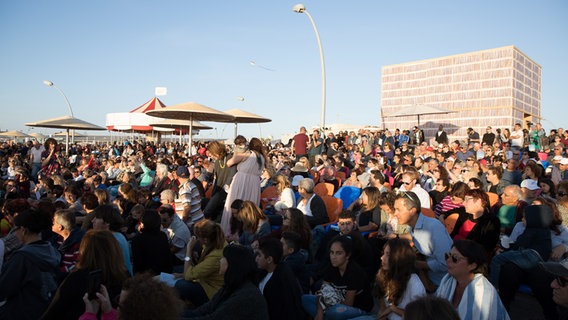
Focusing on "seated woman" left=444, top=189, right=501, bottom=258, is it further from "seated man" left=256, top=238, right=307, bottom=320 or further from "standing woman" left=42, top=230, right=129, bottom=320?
"standing woman" left=42, top=230, right=129, bottom=320

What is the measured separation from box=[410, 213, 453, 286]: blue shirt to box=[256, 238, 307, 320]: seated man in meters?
1.50

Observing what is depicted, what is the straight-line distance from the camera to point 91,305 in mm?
2812

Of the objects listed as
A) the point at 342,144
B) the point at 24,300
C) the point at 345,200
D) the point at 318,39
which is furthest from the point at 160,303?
the point at 342,144

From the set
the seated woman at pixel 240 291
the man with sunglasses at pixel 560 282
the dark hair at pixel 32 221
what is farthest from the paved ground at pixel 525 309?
the dark hair at pixel 32 221

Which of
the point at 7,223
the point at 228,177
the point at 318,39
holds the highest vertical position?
the point at 318,39

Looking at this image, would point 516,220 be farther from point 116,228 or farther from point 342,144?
point 342,144

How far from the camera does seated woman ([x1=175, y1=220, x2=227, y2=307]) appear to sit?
14.5 feet

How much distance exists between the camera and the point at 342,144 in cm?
1988

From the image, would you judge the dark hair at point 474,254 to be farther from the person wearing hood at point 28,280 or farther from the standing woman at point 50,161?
the standing woman at point 50,161

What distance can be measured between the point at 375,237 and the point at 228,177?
3.18m

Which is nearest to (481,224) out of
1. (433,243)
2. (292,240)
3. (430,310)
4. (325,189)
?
(433,243)

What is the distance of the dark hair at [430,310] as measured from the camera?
198 cm

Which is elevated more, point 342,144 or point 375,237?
point 342,144

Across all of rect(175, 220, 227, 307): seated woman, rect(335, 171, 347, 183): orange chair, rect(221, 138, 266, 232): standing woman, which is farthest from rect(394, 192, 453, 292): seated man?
rect(335, 171, 347, 183): orange chair
